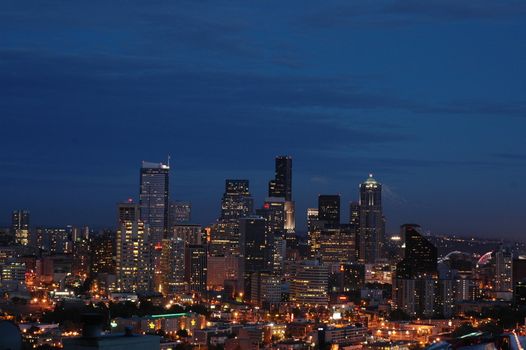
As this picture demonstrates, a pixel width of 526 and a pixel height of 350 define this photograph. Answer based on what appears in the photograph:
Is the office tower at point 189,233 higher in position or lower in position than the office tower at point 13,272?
higher

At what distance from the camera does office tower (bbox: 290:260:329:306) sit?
43.3m

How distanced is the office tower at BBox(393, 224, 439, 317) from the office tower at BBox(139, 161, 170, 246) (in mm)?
16349

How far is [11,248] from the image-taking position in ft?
185

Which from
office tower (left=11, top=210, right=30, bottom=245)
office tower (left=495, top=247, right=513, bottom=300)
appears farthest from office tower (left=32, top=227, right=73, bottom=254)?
office tower (left=495, top=247, right=513, bottom=300)

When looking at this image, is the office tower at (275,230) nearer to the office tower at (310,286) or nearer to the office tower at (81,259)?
the office tower at (310,286)

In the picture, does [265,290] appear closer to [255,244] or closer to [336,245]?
[255,244]

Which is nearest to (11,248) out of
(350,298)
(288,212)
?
(288,212)

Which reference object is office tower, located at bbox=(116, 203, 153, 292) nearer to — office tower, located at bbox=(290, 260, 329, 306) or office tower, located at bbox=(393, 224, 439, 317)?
office tower, located at bbox=(290, 260, 329, 306)

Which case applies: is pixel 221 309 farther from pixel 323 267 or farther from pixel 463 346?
pixel 463 346

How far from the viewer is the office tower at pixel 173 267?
46.0 m

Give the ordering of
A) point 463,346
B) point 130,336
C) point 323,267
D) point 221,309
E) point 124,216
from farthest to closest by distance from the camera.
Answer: point 124,216
point 323,267
point 221,309
point 130,336
point 463,346

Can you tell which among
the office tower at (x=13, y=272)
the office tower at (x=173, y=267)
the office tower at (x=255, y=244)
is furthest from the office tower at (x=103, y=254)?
the office tower at (x=255, y=244)

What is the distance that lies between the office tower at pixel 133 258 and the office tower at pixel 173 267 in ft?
2.40

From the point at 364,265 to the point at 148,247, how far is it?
1170 cm
